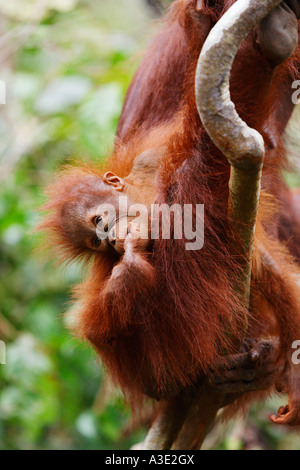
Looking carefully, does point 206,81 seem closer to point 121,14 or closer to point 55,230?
point 55,230

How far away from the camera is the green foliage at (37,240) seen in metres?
3.47

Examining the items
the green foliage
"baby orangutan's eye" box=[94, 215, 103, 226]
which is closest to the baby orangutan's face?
"baby orangutan's eye" box=[94, 215, 103, 226]

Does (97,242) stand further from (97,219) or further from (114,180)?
(114,180)

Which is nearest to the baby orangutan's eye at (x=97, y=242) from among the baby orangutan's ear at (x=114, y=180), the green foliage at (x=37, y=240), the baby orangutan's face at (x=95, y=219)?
the baby orangutan's face at (x=95, y=219)

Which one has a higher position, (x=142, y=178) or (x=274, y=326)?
(x=142, y=178)

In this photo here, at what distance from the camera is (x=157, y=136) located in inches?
85.1

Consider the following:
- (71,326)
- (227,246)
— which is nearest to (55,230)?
(71,326)

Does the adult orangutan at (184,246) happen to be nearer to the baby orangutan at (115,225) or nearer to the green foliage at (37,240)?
the baby orangutan at (115,225)

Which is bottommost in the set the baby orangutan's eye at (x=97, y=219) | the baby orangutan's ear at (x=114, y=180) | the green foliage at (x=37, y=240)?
the green foliage at (x=37, y=240)

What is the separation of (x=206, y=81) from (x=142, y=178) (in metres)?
0.79

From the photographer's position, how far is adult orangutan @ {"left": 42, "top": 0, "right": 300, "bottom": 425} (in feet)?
5.61

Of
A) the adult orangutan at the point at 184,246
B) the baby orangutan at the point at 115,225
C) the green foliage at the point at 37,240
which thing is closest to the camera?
the adult orangutan at the point at 184,246

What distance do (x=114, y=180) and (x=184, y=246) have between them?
42cm

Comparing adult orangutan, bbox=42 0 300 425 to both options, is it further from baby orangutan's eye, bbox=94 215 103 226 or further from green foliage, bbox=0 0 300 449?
green foliage, bbox=0 0 300 449
